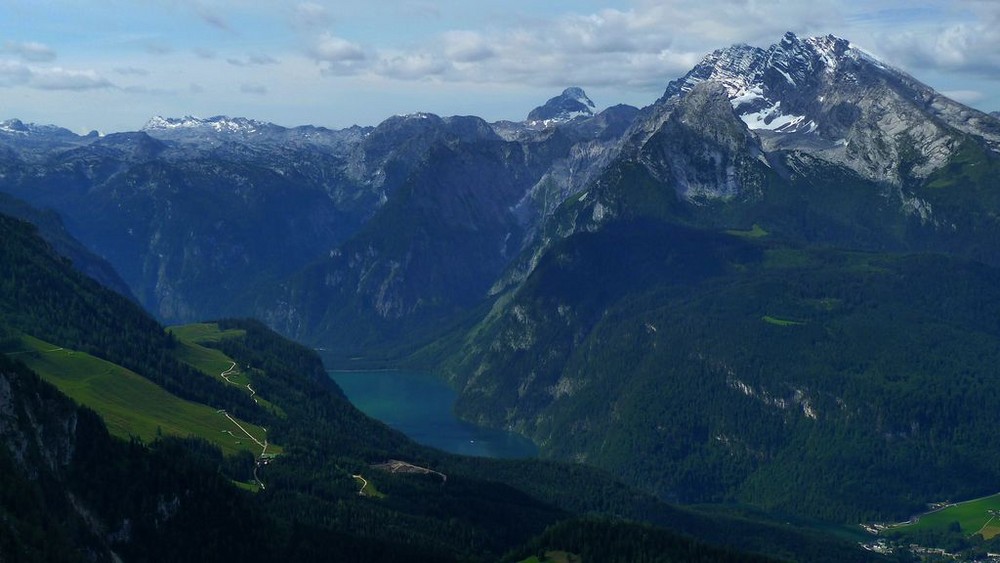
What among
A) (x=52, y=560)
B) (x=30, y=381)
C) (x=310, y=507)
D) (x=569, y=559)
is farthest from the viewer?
(x=310, y=507)

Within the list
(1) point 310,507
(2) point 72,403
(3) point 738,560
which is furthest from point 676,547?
(2) point 72,403

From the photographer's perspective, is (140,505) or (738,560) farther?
(738,560)

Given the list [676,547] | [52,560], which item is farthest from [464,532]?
[52,560]

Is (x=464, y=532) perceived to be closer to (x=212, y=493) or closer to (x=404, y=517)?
(x=404, y=517)

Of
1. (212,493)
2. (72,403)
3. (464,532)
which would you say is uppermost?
(72,403)

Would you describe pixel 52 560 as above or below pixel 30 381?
below

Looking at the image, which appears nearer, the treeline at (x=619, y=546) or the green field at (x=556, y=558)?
the green field at (x=556, y=558)

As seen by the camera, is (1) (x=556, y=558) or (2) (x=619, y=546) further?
(2) (x=619, y=546)

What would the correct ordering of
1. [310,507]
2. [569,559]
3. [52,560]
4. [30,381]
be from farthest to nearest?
[310,507]
[569,559]
[30,381]
[52,560]

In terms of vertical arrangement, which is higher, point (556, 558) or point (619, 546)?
point (619, 546)

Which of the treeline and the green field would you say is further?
the treeline
